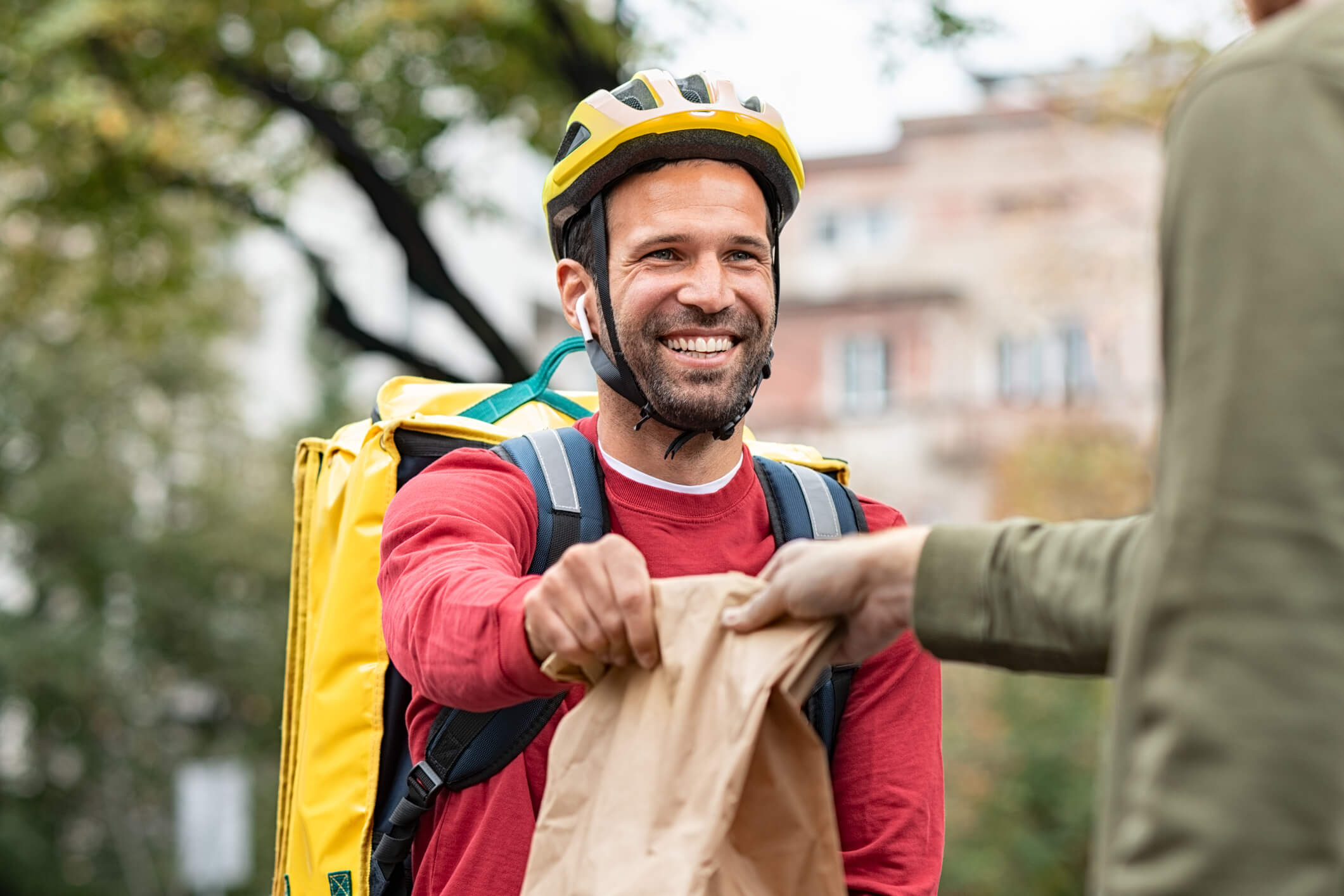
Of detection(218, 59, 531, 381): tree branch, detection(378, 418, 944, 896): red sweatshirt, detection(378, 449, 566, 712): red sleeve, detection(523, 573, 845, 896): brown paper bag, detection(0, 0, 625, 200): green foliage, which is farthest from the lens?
detection(0, 0, 625, 200): green foliage

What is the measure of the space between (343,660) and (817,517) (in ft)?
3.30

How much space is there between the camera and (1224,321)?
1391 mm

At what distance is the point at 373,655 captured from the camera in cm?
321

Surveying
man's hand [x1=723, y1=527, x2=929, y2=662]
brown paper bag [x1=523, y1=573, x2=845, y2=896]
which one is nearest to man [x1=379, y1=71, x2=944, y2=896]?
brown paper bag [x1=523, y1=573, x2=845, y2=896]

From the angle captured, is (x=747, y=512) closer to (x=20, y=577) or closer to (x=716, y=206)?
(x=716, y=206)

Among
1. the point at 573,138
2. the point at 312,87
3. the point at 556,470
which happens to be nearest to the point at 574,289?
the point at 573,138

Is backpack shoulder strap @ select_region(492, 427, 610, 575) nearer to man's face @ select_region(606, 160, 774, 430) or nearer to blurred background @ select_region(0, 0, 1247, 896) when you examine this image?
man's face @ select_region(606, 160, 774, 430)

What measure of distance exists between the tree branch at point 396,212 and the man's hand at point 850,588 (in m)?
8.47

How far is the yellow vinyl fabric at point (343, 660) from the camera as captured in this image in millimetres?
3127

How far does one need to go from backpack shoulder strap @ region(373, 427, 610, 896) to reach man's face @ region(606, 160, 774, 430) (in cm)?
22

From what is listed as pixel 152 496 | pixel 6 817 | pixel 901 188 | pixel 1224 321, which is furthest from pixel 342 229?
pixel 1224 321

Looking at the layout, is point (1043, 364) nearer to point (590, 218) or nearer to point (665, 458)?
point (590, 218)

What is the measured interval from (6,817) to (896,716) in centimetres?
2076

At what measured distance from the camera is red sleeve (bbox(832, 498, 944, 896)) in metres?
2.81
